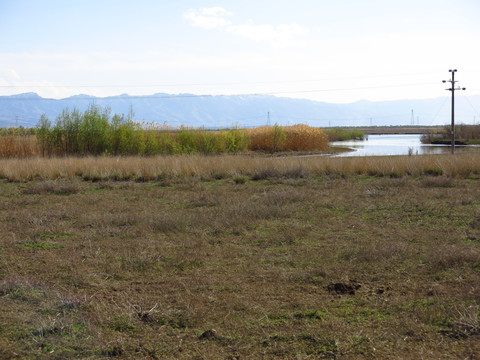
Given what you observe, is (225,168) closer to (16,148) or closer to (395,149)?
(16,148)

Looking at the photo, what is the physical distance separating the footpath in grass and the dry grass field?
0.02 m

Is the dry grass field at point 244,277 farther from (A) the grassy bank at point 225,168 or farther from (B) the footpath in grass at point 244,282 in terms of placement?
(A) the grassy bank at point 225,168

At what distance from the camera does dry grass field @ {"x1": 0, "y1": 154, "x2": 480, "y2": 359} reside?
3865 millimetres

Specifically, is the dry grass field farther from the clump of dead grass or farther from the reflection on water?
the clump of dead grass

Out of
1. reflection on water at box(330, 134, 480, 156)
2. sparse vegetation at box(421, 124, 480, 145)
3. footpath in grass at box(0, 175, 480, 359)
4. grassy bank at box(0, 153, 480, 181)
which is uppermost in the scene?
sparse vegetation at box(421, 124, 480, 145)

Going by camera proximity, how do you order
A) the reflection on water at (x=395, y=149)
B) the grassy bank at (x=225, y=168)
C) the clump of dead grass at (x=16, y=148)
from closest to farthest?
the grassy bank at (x=225, y=168)
the clump of dead grass at (x=16, y=148)
the reflection on water at (x=395, y=149)

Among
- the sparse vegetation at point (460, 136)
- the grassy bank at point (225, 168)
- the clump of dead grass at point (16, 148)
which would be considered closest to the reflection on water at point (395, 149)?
the sparse vegetation at point (460, 136)

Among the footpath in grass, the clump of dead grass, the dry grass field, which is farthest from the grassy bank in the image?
the clump of dead grass

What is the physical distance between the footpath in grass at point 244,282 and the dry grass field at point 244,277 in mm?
19

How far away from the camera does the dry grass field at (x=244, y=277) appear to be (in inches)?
152

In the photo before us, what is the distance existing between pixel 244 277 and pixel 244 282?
7.4 inches

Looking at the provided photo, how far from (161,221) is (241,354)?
5.05m

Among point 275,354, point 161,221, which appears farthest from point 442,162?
point 275,354

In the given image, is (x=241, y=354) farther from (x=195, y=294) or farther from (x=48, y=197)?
(x=48, y=197)
